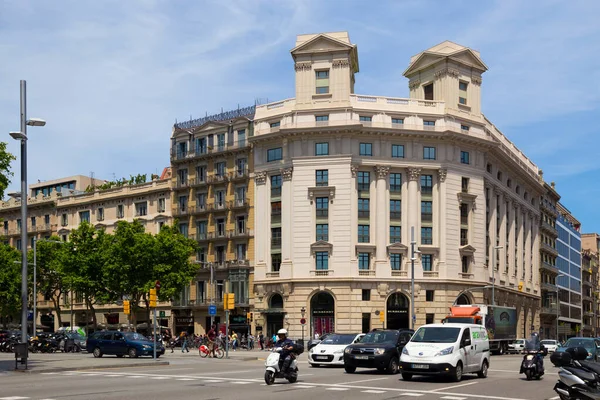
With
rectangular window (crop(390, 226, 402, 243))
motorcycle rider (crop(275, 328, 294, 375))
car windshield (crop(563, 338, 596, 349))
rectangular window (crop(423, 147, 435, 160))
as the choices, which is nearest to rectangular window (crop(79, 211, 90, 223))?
rectangular window (crop(390, 226, 402, 243))

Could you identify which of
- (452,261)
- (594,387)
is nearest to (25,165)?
(594,387)

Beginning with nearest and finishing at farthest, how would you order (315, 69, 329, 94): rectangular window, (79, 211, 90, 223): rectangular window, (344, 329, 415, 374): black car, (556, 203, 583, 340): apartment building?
(344, 329, 415, 374): black car → (315, 69, 329, 94): rectangular window → (79, 211, 90, 223): rectangular window → (556, 203, 583, 340): apartment building

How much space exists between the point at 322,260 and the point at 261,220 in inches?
290

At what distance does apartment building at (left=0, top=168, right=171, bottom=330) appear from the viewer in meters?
85.7

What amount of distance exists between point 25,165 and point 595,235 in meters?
160

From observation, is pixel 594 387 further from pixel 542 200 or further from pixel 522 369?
pixel 542 200

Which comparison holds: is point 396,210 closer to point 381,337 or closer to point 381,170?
point 381,170

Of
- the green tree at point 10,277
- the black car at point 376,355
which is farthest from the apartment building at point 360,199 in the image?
the black car at point 376,355

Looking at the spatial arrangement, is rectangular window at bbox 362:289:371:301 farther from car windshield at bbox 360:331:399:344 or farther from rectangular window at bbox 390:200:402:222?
car windshield at bbox 360:331:399:344

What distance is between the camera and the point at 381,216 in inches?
2837

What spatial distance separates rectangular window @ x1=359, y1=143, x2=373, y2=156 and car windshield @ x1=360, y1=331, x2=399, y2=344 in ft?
142

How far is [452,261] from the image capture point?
7362 centimetres

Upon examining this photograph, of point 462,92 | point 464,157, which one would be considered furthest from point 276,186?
point 462,92

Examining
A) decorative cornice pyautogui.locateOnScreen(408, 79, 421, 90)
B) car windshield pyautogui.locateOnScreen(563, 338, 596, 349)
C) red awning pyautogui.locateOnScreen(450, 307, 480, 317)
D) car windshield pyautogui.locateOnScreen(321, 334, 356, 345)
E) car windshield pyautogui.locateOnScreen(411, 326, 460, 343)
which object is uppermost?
decorative cornice pyautogui.locateOnScreen(408, 79, 421, 90)
